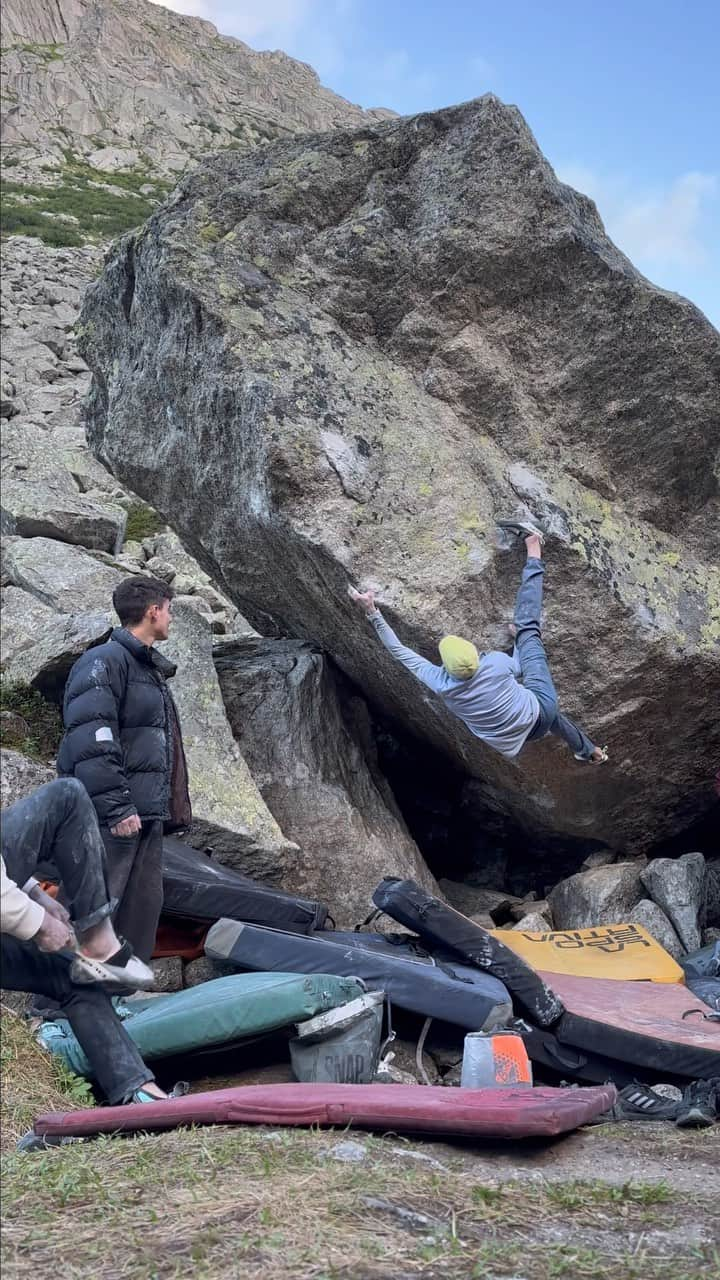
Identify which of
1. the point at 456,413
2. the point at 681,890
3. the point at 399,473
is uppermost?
the point at 456,413

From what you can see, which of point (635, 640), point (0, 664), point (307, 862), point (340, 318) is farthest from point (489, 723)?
point (0, 664)

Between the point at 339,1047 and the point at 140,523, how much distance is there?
473 inches

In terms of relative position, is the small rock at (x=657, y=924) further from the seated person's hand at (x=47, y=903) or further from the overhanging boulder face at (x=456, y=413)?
the seated person's hand at (x=47, y=903)

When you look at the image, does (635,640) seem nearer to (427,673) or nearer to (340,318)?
(427,673)

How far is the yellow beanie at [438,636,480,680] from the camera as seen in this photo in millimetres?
6723

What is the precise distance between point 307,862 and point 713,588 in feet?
12.7

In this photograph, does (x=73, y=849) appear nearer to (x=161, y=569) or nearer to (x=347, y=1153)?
(x=347, y=1153)

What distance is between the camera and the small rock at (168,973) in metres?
6.26

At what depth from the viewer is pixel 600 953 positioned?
7012 mm

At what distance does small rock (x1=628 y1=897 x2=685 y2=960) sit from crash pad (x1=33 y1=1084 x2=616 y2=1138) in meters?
3.76

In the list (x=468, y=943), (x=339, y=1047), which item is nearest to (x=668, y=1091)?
(x=468, y=943)

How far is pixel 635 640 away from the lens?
749cm

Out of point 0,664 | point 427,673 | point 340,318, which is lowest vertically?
point 0,664

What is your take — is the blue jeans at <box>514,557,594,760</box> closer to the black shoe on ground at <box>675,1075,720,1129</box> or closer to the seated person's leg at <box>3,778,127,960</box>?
the black shoe on ground at <box>675,1075,720,1129</box>
